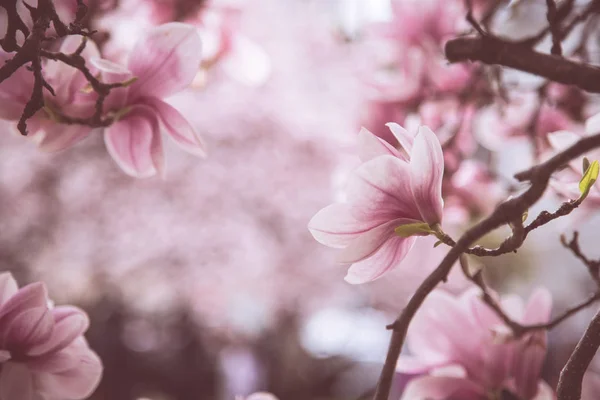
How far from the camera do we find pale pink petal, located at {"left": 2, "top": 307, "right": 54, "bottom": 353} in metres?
0.46

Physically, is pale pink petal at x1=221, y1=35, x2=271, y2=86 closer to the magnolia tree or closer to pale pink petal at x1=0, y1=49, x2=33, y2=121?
the magnolia tree

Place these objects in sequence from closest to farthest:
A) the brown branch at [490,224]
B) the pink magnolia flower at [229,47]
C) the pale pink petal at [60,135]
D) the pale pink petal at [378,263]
→ the brown branch at [490,224] → the pale pink petal at [378,263] → the pale pink petal at [60,135] → the pink magnolia flower at [229,47]

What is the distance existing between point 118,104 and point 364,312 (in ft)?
14.0

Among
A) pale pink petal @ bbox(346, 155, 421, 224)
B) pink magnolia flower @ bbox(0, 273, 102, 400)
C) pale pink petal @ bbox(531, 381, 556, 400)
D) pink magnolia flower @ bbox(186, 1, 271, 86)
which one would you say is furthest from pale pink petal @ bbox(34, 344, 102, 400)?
pink magnolia flower @ bbox(186, 1, 271, 86)

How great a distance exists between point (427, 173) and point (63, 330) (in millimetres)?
317

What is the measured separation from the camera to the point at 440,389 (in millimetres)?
549

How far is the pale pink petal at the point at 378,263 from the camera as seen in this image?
1.38ft

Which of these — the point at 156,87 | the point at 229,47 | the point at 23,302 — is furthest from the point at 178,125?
the point at 229,47

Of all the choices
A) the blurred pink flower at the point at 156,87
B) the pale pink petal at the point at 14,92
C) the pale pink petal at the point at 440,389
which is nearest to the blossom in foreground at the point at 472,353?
the pale pink petal at the point at 440,389

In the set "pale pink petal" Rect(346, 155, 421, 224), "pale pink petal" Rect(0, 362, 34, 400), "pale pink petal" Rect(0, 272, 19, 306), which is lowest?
"pale pink petal" Rect(0, 362, 34, 400)

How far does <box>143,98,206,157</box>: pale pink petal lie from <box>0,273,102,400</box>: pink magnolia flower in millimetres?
168

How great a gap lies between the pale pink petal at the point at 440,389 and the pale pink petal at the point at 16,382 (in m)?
0.33

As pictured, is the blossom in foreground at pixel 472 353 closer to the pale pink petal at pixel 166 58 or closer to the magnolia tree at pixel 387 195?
the magnolia tree at pixel 387 195

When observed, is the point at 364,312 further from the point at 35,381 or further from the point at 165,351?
the point at 35,381
